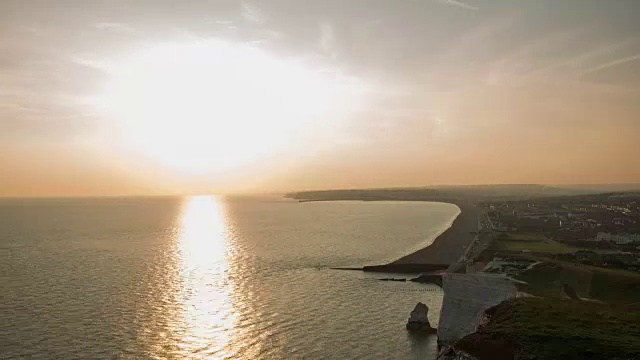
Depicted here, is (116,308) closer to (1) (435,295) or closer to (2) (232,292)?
(2) (232,292)

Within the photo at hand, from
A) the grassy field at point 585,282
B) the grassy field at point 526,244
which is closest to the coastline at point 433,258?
the grassy field at point 526,244

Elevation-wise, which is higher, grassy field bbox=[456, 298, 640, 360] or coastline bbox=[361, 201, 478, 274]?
grassy field bbox=[456, 298, 640, 360]

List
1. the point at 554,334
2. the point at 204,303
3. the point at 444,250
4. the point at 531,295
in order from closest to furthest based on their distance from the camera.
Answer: the point at 554,334 → the point at 531,295 → the point at 204,303 → the point at 444,250

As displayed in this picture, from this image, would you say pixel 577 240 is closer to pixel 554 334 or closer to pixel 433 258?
pixel 433 258

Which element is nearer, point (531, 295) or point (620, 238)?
point (531, 295)

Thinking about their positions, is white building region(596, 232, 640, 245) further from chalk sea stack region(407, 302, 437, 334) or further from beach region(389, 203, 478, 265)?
chalk sea stack region(407, 302, 437, 334)

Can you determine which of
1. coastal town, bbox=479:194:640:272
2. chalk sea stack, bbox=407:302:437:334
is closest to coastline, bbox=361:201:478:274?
coastal town, bbox=479:194:640:272

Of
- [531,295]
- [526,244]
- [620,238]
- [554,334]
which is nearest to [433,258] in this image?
[526,244]

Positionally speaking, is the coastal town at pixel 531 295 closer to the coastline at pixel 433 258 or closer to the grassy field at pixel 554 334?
the grassy field at pixel 554 334
